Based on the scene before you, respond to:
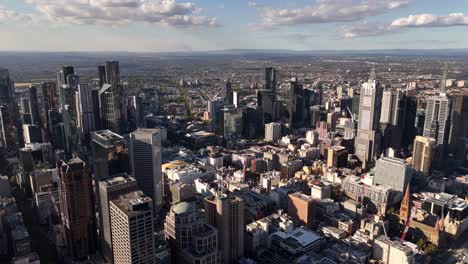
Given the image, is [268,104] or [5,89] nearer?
[5,89]

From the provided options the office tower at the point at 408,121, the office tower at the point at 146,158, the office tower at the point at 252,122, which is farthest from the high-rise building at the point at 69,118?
the office tower at the point at 408,121

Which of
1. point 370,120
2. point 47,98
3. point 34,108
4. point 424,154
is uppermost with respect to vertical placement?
point 47,98

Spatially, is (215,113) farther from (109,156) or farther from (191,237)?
(191,237)

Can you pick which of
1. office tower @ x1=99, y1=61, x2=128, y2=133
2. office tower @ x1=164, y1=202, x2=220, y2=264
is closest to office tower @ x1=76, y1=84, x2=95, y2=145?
office tower @ x1=99, y1=61, x2=128, y2=133

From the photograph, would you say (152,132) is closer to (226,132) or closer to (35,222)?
(35,222)

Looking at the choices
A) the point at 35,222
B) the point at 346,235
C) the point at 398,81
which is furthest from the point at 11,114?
the point at 398,81

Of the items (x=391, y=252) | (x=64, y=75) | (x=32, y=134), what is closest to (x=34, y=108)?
(x=64, y=75)

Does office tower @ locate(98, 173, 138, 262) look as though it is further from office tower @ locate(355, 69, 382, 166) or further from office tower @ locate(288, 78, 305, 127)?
office tower @ locate(288, 78, 305, 127)
